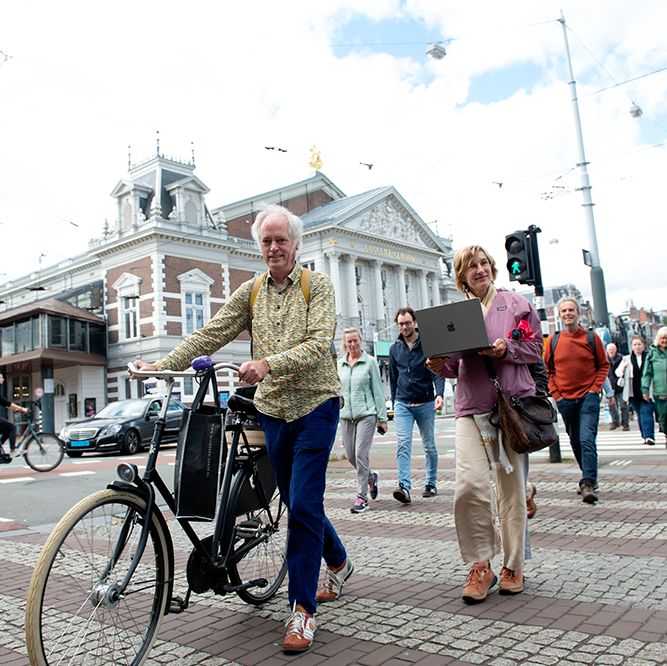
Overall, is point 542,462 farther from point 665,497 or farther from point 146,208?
point 146,208

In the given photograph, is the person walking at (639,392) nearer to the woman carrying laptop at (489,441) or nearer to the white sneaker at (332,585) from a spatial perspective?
the woman carrying laptop at (489,441)

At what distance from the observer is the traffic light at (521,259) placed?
10422 mm

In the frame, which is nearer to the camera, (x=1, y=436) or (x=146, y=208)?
(x=1, y=436)

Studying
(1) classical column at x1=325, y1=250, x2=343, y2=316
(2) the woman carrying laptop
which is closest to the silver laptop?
(2) the woman carrying laptop

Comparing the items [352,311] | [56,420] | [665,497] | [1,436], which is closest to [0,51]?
[1,436]

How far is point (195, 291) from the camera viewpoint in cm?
4056

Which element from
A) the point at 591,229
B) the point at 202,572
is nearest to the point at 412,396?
the point at 202,572

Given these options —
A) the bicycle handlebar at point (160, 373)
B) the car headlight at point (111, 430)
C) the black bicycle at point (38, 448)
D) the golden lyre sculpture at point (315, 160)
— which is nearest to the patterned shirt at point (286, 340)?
Answer: the bicycle handlebar at point (160, 373)

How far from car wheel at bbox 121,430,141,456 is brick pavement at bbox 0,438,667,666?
12.8m

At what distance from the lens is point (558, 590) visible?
3959 millimetres

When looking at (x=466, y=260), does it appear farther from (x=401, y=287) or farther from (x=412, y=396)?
(x=401, y=287)

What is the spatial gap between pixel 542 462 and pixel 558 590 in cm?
673

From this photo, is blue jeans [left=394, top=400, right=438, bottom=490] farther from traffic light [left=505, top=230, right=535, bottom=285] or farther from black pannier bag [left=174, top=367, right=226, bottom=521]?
black pannier bag [left=174, top=367, right=226, bottom=521]

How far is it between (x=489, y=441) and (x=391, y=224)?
5310 cm
